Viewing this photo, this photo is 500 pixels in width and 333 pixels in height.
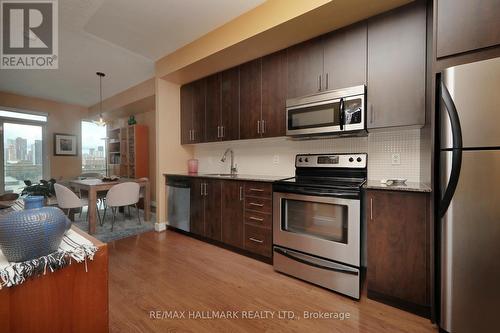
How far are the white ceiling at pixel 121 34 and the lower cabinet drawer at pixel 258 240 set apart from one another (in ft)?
7.39

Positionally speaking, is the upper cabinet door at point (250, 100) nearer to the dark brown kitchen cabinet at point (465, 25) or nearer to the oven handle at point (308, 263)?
the oven handle at point (308, 263)

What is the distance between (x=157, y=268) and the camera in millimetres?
2256

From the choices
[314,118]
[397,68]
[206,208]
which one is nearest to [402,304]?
[314,118]

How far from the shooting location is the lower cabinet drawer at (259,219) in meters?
2.32

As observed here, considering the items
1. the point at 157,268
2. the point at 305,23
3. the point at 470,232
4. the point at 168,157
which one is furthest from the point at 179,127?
the point at 470,232

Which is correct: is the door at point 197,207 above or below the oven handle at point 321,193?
below

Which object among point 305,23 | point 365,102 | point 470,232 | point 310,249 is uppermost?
point 305,23

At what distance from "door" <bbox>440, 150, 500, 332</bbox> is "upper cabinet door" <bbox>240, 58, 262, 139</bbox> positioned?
1787mm

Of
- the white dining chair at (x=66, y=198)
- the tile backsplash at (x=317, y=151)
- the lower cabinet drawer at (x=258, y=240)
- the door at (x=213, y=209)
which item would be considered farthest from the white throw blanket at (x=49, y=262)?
the white dining chair at (x=66, y=198)

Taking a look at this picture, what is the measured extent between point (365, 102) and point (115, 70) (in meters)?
3.89

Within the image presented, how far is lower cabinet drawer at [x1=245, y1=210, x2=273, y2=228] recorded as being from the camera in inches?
91.3

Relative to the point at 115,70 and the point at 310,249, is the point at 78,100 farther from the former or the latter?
the point at 310,249

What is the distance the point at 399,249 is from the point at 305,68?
1806mm

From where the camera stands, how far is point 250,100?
2701 mm
